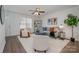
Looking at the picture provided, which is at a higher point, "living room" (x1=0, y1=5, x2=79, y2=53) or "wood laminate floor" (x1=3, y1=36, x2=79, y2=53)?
"living room" (x1=0, y1=5, x2=79, y2=53)

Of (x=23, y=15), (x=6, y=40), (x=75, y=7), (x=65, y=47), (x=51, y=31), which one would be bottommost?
(x=65, y=47)

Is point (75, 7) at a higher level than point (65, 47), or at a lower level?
higher

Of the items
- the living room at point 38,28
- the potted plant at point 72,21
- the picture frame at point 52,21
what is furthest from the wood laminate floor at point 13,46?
the potted plant at point 72,21

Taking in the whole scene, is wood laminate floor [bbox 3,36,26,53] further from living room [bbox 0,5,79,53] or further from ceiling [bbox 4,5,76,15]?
ceiling [bbox 4,5,76,15]

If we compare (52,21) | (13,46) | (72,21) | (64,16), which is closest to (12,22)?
(13,46)

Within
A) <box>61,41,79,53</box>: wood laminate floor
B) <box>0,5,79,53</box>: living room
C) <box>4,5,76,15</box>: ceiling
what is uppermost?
<box>4,5,76,15</box>: ceiling

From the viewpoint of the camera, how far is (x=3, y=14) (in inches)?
66.8

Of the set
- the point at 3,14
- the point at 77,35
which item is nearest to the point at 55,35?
the point at 77,35

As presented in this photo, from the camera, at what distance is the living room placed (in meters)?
1.71

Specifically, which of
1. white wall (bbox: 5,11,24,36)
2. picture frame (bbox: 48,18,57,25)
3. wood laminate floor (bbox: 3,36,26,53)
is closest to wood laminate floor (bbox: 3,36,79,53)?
wood laminate floor (bbox: 3,36,26,53)

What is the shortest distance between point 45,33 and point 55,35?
7.1 inches

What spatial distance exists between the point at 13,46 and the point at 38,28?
1.74ft

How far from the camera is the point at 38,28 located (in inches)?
70.0
